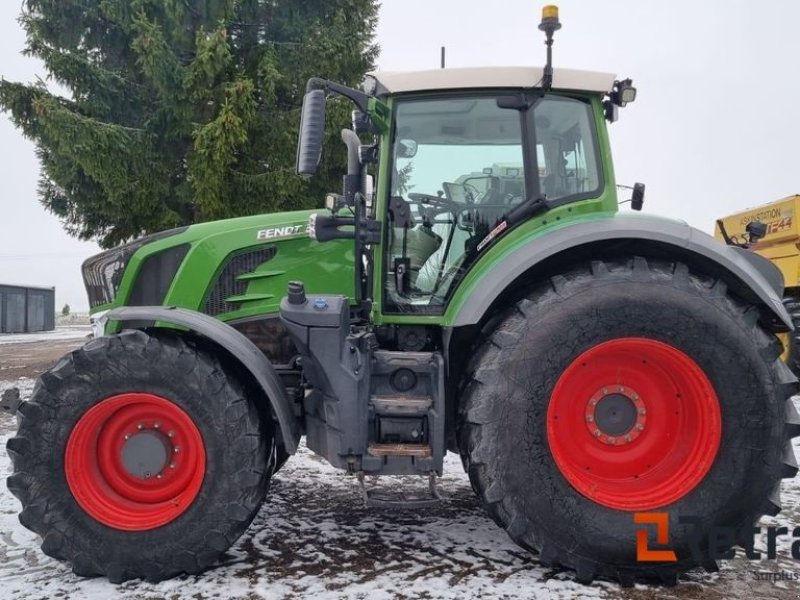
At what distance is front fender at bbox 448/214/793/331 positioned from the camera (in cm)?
290

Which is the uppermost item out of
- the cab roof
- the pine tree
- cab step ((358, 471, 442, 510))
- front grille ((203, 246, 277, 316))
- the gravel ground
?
the pine tree

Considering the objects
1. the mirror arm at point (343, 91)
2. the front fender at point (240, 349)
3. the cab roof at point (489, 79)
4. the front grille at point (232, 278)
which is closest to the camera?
the front fender at point (240, 349)

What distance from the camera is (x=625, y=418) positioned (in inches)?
115

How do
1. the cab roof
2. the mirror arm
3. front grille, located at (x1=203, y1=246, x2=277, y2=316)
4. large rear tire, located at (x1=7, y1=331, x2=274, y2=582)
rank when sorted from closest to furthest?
1. large rear tire, located at (x1=7, y1=331, x2=274, y2=582)
2. the mirror arm
3. the cab roof
4. front grille, located at (x1=203, y1=246, x2=277, y2=316)

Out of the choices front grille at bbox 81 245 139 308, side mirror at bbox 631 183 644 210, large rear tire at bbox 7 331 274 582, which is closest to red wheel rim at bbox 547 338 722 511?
side mirror at bbox 631 183 644 210

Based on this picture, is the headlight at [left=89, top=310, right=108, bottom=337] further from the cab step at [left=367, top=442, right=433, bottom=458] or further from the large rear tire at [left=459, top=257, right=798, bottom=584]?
the large rear tire at [left=459, top=257, right=798, bottom=584]

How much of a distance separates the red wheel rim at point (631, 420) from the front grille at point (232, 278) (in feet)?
6.15

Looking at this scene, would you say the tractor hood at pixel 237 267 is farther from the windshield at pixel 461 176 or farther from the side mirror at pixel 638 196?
the side mirror at pixel 638 196

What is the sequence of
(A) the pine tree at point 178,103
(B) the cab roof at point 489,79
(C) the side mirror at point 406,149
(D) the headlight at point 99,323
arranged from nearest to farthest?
(B) the cab roof at point 489,79 → (C) the side mirror at point 406,149 → (D) the headlight at point 99,323 → (A) the pine tree at point 178,103

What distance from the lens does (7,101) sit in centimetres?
941

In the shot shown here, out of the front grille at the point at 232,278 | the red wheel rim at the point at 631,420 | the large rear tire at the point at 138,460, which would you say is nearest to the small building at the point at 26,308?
the front grille at the point at 232,278

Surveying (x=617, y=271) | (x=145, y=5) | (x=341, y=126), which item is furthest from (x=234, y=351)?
(x=145, y=5)

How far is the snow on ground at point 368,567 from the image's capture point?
2680 mm

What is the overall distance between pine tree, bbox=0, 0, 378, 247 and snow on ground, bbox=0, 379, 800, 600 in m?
6.92
